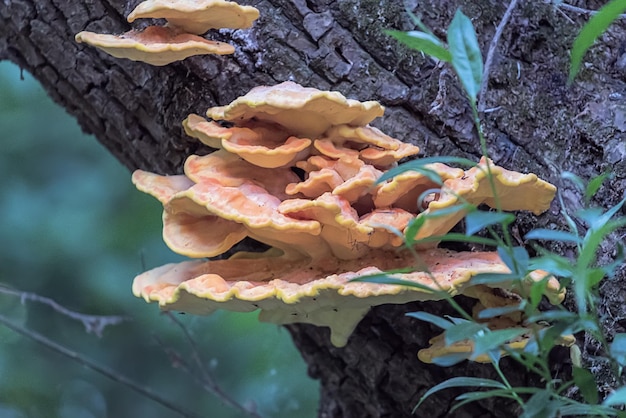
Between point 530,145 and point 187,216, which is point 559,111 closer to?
point 530,145

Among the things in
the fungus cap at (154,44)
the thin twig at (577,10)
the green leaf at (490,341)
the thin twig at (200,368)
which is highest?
the fungus cap at (154,44)

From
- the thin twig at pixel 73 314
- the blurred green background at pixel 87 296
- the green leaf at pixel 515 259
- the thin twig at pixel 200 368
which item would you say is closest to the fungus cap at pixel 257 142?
the green leaf at pixel 515 259

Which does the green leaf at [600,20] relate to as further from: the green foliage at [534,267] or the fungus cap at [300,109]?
the fungus cap at [300,109]

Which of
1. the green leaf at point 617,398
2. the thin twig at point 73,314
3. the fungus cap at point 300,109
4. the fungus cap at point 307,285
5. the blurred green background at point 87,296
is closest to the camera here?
the green leaf at point 617,398

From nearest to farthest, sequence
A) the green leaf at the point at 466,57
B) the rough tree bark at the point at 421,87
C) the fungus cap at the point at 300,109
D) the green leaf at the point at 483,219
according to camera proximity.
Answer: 1. the green leaf at the point at 483,219
2. the green leaf at the point at 466,57
3. the fungus cap at the point at 300,109
4. the rough tree bark at the point at 421,87

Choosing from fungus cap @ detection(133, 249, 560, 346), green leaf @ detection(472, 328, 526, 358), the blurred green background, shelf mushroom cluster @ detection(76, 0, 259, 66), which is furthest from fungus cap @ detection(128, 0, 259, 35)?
the blurred green background

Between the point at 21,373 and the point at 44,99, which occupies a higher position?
the point at 44,99

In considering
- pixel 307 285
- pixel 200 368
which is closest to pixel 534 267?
pixel 307 285

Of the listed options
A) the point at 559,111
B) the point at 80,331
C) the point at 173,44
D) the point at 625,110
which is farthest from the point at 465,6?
the point at 80,331
